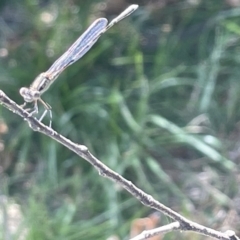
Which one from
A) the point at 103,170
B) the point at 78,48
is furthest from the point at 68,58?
the point at 103,170

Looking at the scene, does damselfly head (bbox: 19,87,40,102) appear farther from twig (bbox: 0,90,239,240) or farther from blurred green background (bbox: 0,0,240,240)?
blurred green background (bbox: 0,0,240,240)

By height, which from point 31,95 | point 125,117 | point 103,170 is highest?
point 125,117

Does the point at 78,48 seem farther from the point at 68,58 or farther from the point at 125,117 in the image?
the point at 125,117

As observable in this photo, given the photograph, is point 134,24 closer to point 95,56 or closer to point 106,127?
point 95,56

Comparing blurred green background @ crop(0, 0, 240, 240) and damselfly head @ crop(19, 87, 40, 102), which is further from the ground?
blurred green background @ crop(0, 0, 240, 240)

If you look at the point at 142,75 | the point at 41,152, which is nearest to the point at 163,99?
the point at 142,75

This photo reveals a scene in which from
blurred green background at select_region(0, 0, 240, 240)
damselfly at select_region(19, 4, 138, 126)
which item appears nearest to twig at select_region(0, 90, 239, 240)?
damselfly at select_region(19, 4, 138, 126)
